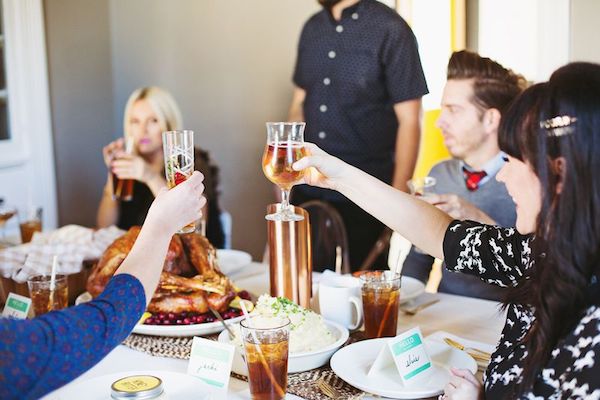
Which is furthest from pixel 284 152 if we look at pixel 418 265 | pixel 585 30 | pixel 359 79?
pixel 585 30

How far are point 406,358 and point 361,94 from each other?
1926mm

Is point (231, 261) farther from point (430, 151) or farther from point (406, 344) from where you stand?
point (430, 151)

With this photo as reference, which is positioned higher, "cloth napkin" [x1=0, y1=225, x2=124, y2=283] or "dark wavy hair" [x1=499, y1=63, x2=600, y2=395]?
"dark wavy hair" [x1=499, y1=63, x2=600, y2=395]

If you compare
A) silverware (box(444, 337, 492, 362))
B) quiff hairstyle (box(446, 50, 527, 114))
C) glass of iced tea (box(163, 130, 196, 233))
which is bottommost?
silverware (box(444, 337, 492, 362))

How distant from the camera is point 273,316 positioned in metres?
1.48

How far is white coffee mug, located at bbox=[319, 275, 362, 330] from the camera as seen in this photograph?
1.65 m

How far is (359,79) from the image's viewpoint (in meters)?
3.12

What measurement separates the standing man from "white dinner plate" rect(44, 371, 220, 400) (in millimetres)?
1842

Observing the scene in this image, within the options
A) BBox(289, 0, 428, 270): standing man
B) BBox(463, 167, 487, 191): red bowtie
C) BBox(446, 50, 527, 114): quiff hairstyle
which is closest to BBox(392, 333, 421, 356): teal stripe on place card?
BBox(463, 167, 487, 191): red bowtie

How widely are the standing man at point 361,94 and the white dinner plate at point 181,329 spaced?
1539 millimetres

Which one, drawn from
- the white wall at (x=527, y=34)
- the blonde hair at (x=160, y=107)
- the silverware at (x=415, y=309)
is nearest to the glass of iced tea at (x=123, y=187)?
the blonde hair at (x=160, y=107)

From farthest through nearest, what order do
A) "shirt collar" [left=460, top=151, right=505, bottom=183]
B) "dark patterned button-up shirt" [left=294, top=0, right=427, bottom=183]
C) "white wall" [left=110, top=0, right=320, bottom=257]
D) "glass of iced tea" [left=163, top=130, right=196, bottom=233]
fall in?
"white wall" [left=110, top=0, right=320, bottom=257]
"dark patterned button-up shirt" [left=294, top=0, right=427, bottom=183]
"shirt collar" [left=460, top=151, right=505, bottom=183]
"glass of iced tea" [left=163, top=130, right=196, bottom=233]

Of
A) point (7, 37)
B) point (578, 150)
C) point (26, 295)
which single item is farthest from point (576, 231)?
point (7, 37)

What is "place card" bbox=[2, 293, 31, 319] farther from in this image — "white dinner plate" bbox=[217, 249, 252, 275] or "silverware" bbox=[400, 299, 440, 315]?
"silverware" bbox=[400, 299, 440, 315]
